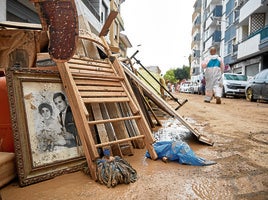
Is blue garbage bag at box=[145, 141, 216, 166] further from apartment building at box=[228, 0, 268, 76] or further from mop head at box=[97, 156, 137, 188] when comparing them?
apartment building at box=[228, 0, 268, 76]

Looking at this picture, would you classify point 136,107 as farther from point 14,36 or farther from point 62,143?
point 14,36

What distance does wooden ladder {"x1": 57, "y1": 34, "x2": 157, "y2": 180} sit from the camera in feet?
8.31

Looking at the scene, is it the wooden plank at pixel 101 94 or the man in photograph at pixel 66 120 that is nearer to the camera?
the man in photograph at pixel 66 120

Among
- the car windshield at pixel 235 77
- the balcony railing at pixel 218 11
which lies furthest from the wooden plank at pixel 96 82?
the balcony railing at pixel 218 11

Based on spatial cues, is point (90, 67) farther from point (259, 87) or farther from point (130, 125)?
point (259, 87)

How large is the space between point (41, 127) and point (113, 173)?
2.83 feet

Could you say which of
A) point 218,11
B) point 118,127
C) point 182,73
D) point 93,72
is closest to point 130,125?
point 118,127

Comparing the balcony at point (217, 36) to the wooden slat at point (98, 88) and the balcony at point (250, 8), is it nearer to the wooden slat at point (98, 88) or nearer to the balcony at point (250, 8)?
the balcony at point (250, 8)

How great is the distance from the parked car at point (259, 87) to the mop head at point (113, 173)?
10364 mm

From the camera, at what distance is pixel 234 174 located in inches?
97.4

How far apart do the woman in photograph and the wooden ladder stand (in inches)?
8.6

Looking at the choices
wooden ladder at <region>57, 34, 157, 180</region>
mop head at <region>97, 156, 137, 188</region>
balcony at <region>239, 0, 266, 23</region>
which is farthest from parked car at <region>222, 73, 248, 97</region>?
mop head at <region>97, 156, 137, 188</region>

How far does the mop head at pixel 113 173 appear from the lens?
218 centimetres

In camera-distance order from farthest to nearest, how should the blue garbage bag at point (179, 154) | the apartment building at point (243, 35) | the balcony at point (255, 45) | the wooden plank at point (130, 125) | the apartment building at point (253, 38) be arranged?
the apartment building at point (243, 35), the apartment building at point (253, 38), the balcony at point (255, 45), the wooden plank at point (130, 125), the blue garbage bag at point (179, 154)
